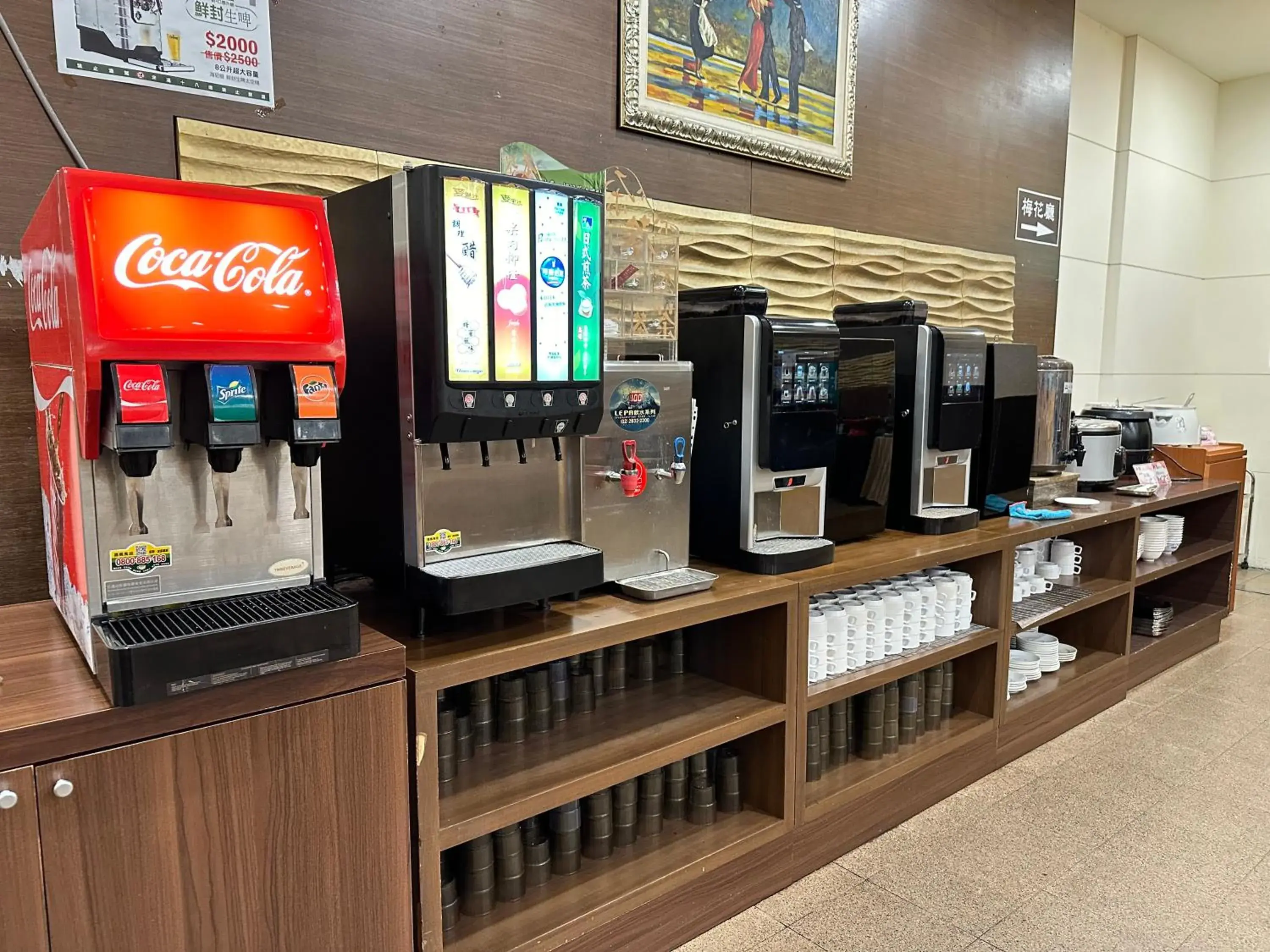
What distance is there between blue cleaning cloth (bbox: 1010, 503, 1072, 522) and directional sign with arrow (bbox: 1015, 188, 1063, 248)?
1685 millimetres

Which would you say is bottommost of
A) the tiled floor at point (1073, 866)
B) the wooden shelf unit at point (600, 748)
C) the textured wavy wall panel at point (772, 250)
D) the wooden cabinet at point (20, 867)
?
the tiled floor at point (1073, 866)

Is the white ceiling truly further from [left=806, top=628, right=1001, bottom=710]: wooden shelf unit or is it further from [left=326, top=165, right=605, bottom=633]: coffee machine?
[left=326, top=165, right=605, bottom=633]: coffee machine

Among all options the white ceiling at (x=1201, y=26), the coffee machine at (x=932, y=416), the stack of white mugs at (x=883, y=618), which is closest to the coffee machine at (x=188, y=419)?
the stack of white mugs at (x=883, y=618)

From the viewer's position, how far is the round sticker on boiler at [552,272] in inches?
65.9

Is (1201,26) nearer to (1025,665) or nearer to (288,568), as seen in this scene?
(1025,665)

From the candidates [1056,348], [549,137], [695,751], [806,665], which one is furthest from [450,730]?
[1056,348]

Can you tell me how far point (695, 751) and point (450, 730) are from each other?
55cm

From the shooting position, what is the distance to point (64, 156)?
182cm

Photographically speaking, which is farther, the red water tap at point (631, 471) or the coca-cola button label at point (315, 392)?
the red water tap at point (631, 471)

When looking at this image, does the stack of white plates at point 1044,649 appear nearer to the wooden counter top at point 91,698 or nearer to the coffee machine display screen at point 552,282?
the coffee machine display screen at point 552,282

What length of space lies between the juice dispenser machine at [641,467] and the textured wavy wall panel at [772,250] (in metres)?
0.73

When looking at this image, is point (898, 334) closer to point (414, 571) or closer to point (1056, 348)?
point (414, 571)

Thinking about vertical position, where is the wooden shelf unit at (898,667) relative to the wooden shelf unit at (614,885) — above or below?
above

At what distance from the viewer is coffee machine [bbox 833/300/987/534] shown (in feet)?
9.10
